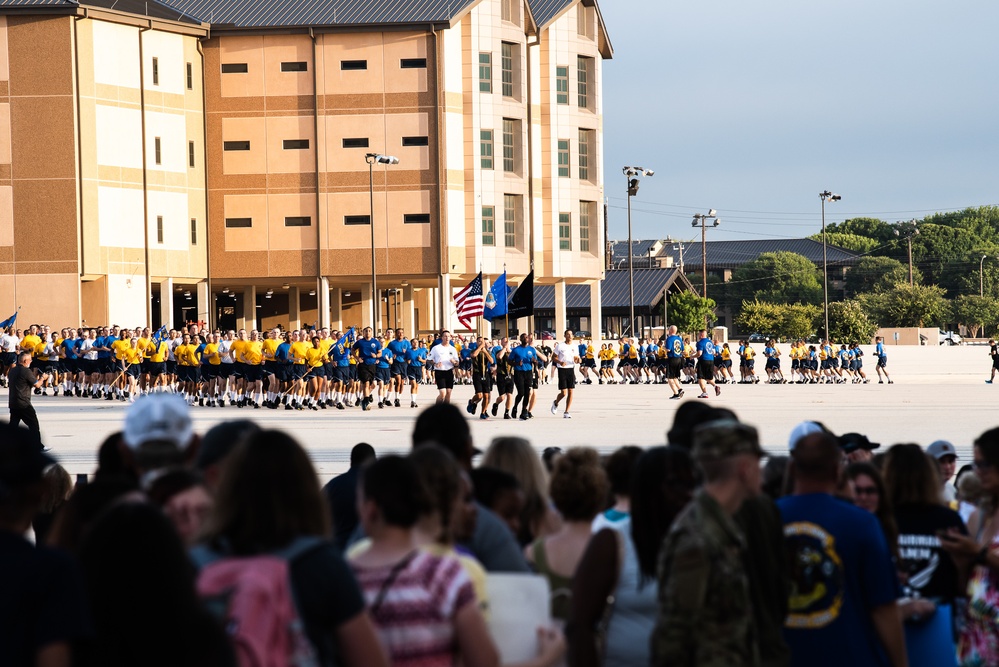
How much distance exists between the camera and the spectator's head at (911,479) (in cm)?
598

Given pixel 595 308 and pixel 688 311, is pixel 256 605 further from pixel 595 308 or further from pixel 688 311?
pixel 688 311

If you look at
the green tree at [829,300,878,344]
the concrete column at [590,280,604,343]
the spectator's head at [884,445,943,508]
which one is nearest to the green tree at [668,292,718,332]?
the green tree at [829,300,878,344]

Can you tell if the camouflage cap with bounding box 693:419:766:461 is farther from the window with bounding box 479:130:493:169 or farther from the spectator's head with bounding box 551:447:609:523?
the window with bounding box 479:130:493:169

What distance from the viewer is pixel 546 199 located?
2790 inches

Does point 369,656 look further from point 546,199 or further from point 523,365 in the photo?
point 546,199

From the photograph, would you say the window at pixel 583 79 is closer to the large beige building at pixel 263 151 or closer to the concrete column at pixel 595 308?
the large beige building at pixel 263 151

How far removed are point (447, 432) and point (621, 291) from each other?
8740cm

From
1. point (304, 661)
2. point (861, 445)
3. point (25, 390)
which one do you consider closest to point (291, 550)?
point (304, 661)

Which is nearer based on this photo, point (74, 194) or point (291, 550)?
point (291, 550)

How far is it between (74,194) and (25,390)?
40.5 meters

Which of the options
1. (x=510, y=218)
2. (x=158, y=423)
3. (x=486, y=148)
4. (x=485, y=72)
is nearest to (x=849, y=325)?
(x=510, y=218)

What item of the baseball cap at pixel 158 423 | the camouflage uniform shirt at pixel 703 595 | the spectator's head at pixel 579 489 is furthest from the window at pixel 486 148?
the camouflage uniform shirt at pixel 703 595

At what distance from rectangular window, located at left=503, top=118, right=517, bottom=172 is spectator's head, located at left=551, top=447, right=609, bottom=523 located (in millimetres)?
62455

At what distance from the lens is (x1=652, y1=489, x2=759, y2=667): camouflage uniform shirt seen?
4.34 m
